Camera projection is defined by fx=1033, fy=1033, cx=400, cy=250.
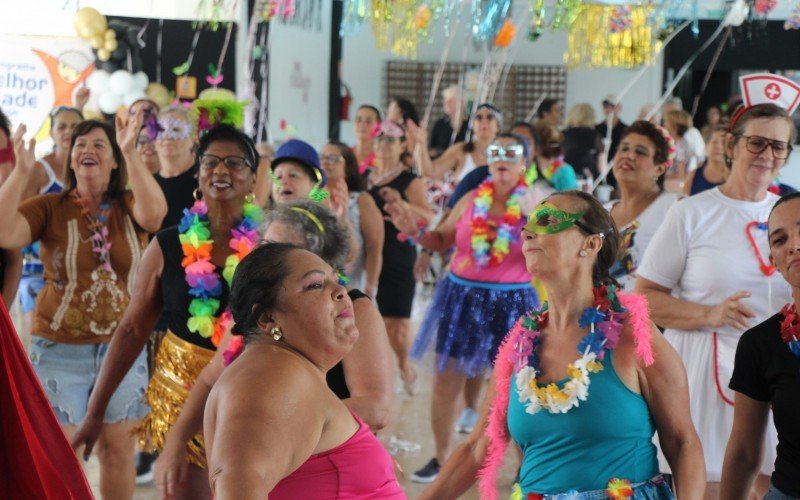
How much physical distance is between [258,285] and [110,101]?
7577mm

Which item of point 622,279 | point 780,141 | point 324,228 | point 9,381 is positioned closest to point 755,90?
point 780,141

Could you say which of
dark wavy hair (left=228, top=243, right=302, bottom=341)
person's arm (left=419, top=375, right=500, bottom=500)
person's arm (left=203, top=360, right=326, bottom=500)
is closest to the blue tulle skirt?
person's arm (left=419, top=375, right=500, bottom=500)

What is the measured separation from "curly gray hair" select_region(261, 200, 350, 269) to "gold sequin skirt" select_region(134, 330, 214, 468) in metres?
0.51

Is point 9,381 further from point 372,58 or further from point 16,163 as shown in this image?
point 372,58

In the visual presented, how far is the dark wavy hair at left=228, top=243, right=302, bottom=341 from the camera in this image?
73.5 inches

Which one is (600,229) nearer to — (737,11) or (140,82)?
(737,11)

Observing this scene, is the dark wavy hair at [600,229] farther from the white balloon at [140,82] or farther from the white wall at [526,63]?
the white wall at [526,63]

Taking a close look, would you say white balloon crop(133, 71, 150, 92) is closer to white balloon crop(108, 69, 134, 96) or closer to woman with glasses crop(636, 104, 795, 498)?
white balloon crop(108, 69, 134, 96)

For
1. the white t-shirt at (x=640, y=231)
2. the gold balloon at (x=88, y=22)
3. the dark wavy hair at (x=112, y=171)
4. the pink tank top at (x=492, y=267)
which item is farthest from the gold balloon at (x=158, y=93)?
the white t-shirt at (x=640, y=231)

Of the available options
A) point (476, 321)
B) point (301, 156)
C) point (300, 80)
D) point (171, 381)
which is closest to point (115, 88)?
point (300, 80)

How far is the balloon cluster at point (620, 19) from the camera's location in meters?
8.06

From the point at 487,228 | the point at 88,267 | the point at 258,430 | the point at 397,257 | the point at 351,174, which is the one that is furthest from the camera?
the point at 397,257

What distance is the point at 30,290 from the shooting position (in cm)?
470

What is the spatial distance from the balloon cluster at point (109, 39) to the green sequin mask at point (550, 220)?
24.3 feet
